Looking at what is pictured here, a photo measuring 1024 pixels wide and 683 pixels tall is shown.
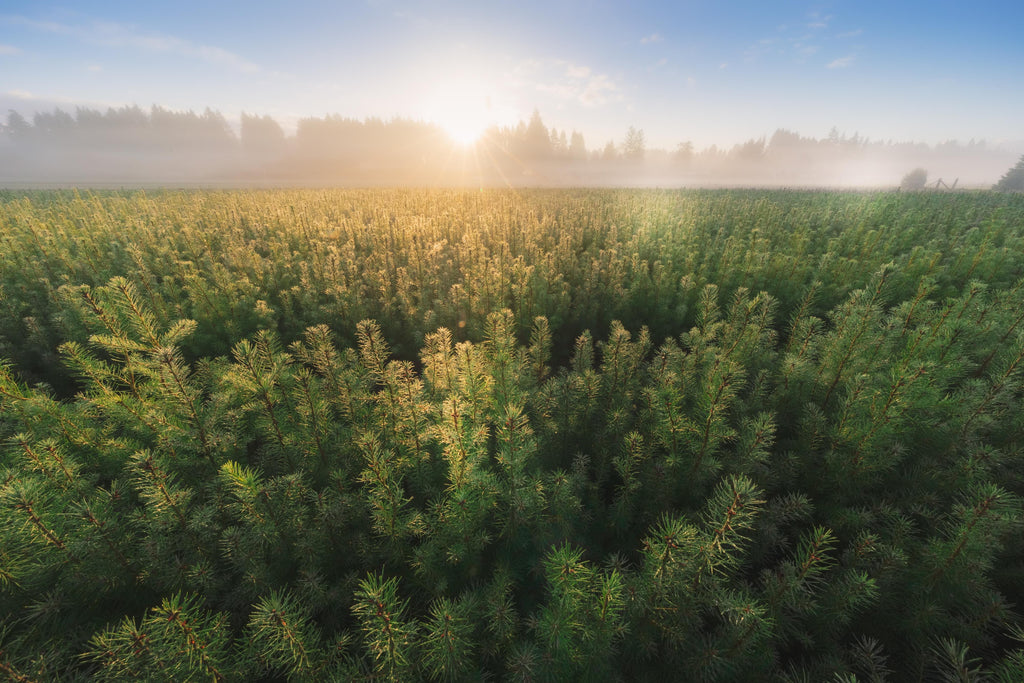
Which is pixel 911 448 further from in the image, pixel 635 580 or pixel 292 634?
pixel 292 634

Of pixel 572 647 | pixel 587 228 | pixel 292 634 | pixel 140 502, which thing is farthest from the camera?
pixel 587 228

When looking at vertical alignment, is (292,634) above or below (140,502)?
above

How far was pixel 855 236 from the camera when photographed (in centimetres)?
958

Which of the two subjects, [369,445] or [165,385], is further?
[165,385]

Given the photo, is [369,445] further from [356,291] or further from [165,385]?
[356,291]

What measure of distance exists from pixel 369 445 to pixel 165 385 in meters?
1.43

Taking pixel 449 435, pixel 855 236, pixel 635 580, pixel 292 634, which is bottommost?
pixel 635 580

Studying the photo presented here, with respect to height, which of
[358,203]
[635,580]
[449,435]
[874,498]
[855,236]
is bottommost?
[874,498]

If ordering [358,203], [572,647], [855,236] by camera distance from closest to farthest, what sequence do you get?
[572,647] → [855,236] → [358,203]

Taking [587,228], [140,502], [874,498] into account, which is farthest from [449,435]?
[587,228]

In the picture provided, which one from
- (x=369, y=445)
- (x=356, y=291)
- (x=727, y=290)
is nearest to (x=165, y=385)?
(x=369, y=445)

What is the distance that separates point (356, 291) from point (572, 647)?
609 cm

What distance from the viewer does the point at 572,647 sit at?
5.36 ft

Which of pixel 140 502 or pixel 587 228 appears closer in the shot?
pixel 140 502
